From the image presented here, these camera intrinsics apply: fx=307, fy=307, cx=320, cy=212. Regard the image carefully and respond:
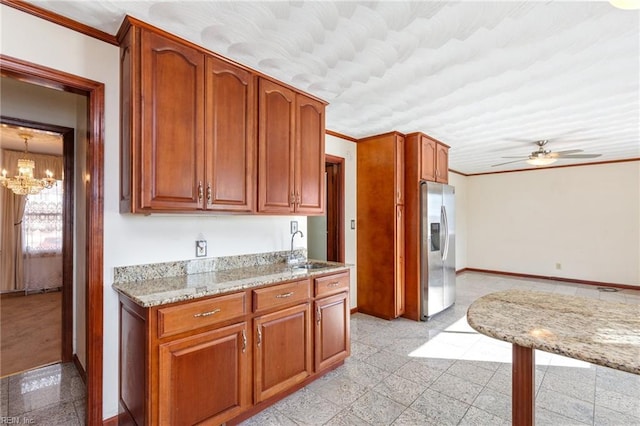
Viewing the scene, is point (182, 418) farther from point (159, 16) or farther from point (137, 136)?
point (159, 16)

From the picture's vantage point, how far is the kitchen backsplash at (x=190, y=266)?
194cm

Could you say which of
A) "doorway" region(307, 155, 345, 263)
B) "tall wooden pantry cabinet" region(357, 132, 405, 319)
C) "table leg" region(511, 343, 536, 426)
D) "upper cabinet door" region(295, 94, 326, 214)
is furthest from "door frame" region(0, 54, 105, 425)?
"tall wooden pantry cabinet" region(357, 132, 405, 319)

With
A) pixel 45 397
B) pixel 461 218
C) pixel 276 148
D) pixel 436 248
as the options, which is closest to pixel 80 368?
pixel 45 397

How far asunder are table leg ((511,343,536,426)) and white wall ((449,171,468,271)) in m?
5.82

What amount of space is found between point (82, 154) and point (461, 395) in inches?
136

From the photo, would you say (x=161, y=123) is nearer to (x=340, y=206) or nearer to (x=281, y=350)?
(x=281, y=350)

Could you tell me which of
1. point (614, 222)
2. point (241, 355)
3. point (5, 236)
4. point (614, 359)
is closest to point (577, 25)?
point (614, 359)

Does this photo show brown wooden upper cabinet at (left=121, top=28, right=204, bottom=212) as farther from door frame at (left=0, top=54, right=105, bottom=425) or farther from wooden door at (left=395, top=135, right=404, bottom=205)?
wooden door at (left=395, top=135, right=404, bottom=205)

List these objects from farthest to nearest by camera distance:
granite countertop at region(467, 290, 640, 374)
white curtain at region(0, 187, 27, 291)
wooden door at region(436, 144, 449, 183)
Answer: white curtain at region(0, 187, 27, 291) < wooden door at region(436, 144, 449, 183) < granite countertop at region(467, 290, 640, 374)

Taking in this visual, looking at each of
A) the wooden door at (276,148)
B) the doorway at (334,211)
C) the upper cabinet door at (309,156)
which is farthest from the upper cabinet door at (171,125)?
the doorway at (334,211)

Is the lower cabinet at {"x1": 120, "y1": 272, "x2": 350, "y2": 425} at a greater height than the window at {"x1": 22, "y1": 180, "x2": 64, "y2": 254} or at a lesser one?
lesser

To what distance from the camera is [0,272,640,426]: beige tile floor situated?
1.99 m

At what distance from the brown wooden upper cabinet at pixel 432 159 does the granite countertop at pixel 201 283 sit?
2.18 metres

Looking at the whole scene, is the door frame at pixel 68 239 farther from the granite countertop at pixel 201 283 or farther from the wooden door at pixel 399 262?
the wooden door at pixel 399 262
